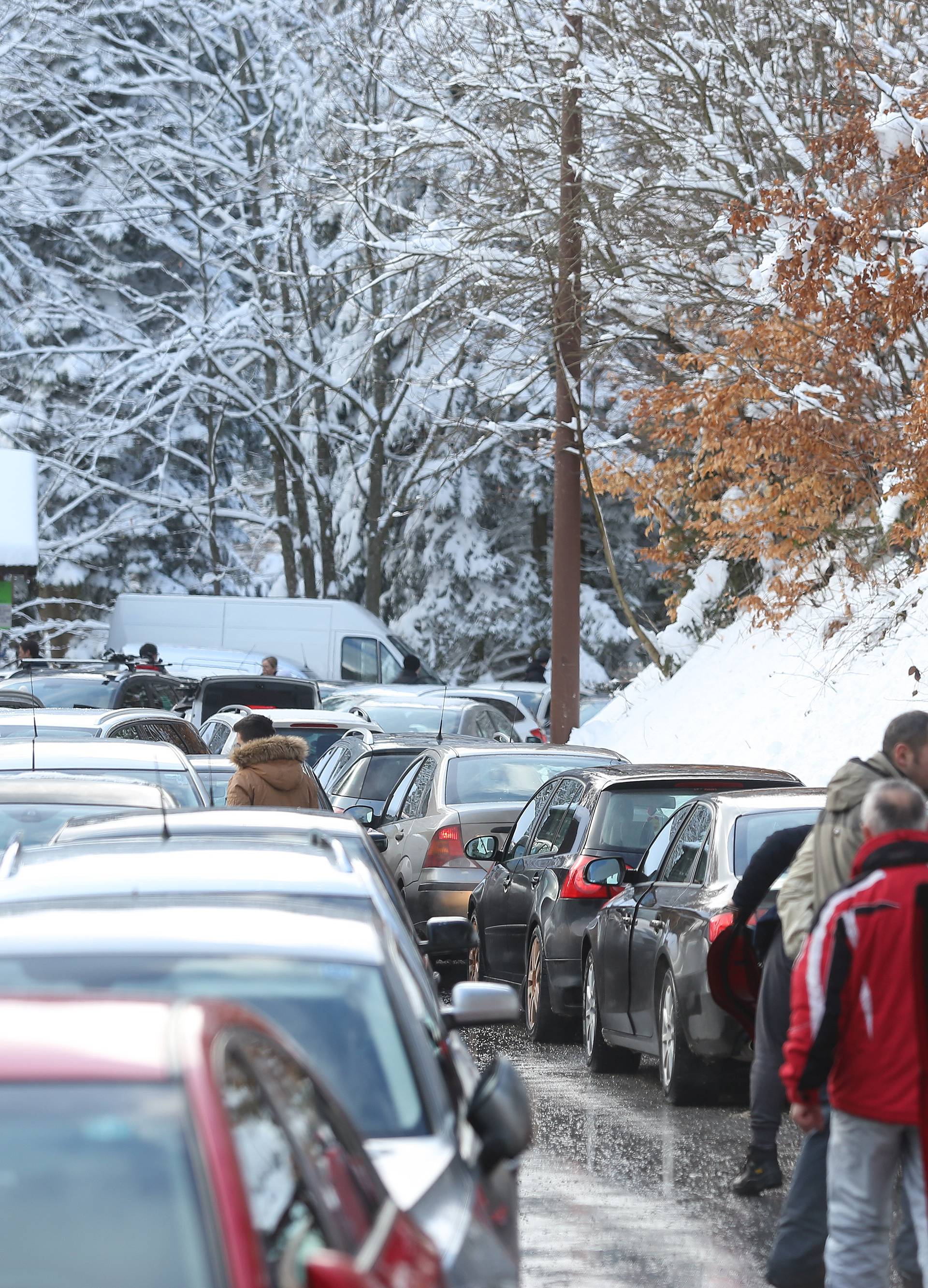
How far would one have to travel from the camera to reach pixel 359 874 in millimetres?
5359

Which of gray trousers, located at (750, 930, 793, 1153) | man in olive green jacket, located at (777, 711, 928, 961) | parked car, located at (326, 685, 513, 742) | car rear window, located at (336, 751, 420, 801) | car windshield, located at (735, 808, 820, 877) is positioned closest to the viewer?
man in olive green jacket, located at (777, 711, 928, 961)

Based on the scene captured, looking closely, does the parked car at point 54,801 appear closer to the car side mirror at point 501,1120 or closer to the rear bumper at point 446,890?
the car side mirror at point 501,1120

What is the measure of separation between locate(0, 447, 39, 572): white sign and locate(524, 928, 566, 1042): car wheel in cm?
2492

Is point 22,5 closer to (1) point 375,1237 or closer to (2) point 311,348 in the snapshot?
(2) point 311,348

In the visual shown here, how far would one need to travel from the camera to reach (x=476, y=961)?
13.1 m

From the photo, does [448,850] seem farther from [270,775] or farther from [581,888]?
[270,775]

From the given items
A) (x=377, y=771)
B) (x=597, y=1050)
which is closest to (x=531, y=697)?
(x=377, y=771)

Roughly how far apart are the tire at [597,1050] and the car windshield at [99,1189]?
7629 mm

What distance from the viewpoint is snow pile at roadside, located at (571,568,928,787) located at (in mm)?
18281

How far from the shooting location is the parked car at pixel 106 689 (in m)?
23.3

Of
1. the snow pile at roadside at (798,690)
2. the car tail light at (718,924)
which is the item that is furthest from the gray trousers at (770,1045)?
the snow pile at roadside at (798,690)

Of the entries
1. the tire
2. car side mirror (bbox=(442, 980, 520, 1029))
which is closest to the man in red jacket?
car side mirror (bbox=(442, 980, 520, 1029))

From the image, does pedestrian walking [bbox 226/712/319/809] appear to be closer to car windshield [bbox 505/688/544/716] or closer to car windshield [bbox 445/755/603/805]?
car windshield [bbox 445/755/603/805]

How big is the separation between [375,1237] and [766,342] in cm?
1538
